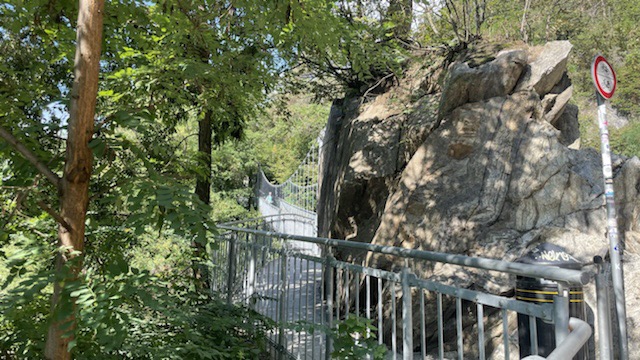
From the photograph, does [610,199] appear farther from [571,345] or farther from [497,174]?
[571,345]

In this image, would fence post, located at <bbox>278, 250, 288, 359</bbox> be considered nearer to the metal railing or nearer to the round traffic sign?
the metal railing

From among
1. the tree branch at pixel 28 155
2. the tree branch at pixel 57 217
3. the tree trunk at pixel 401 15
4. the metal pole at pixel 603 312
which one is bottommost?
the metal pole at pixel 603 312

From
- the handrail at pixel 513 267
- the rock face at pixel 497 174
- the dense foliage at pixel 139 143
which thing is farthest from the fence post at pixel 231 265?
the handrail at pixel 513 267

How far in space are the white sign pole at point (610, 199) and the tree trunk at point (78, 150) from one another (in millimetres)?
3916

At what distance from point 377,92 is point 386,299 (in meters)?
4.75

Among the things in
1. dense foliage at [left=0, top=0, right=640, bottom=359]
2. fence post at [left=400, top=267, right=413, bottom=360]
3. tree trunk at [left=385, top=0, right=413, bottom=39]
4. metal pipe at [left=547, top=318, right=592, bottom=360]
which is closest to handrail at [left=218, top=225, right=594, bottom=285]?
fence post at [left=400, top=267, right=413, bottom=360]

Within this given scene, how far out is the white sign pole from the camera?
3.42 metres

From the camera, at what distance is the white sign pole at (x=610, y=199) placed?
11.2 feet

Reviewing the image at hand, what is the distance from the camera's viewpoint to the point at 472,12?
7664mm

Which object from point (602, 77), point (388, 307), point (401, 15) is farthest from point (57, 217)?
point (401, 15)

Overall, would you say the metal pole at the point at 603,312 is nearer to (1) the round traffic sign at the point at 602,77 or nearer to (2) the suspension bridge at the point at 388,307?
(2) the suspension bridge at the point at 388,307

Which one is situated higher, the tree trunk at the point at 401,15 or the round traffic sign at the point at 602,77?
the tree trunk at the point at 401,15

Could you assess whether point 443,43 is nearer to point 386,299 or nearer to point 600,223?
point 600,223

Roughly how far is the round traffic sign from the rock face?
1.40 meters
